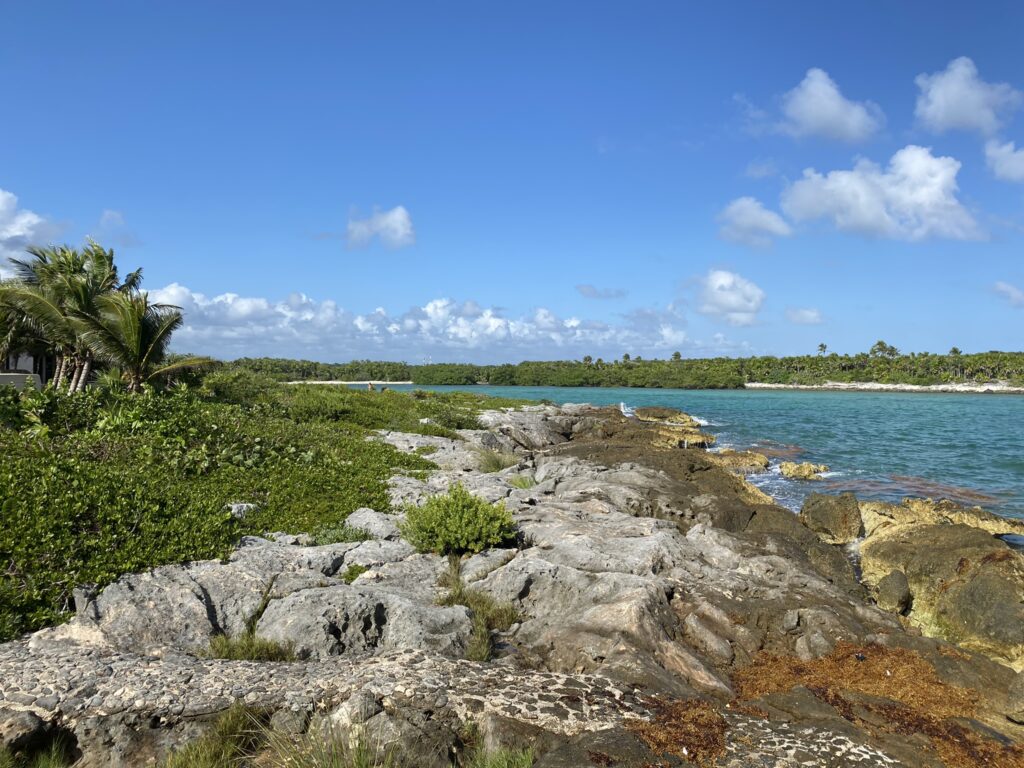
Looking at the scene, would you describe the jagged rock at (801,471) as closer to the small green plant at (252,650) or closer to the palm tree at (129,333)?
the small green plant at (252,650)

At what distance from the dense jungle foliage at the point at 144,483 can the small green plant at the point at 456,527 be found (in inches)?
98.0

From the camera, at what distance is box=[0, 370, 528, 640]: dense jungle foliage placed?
31.8 ft

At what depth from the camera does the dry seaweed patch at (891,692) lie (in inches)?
283

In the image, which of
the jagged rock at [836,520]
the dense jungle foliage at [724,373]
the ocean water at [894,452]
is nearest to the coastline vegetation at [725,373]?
the dense jungle foliage at [724,373]

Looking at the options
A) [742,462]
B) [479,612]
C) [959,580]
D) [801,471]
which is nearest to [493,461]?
[479,612]

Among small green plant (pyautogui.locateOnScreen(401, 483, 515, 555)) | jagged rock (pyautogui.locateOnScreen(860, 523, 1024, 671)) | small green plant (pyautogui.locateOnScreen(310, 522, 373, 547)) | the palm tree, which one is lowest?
jagged rock (pyautogui.locateOnScreen(860, 523, 1024, 671))

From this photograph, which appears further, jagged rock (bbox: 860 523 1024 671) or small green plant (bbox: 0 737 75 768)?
jagged rock (bbox: 860 523 1024 671)

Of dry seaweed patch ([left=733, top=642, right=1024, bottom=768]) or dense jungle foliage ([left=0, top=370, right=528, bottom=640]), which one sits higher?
dense jungle foliage ([left=0, top=370, right=528, bottom=640])

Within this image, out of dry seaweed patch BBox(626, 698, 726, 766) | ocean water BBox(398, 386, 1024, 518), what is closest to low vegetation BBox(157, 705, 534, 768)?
dry seaweed patch BBox(626, 698, 726, 766)

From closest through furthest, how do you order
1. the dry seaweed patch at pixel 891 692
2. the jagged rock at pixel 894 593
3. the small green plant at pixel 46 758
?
the small green plant at pixel 46 758 < the dry seaweed patch at pixel 891 692 < the jagged rock at pixel 894 593

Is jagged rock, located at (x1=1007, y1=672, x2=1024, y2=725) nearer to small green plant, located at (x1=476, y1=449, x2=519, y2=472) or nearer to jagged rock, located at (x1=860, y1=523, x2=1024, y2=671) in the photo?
jagged rock, located at (x1=860, y1=523, x2=1024, y2=671)

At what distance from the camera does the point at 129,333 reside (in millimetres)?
24734

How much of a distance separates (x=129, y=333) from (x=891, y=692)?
27.5 meters

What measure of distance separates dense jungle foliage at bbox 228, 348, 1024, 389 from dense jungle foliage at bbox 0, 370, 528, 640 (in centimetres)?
14102
